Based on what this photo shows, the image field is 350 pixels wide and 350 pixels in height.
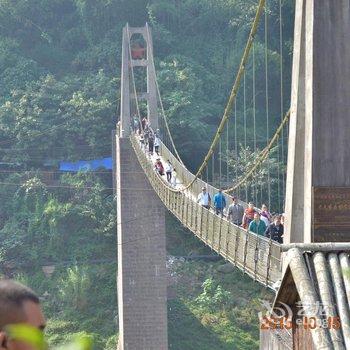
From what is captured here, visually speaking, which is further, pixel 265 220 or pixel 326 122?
pixel 265 220

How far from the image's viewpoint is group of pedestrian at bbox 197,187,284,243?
332 inches

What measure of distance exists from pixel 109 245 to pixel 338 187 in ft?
59.2

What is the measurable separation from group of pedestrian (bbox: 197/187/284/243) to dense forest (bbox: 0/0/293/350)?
916 centimetres

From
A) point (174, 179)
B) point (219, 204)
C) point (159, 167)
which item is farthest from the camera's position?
point (159, 167)

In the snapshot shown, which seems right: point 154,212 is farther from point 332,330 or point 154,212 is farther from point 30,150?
point 332,330

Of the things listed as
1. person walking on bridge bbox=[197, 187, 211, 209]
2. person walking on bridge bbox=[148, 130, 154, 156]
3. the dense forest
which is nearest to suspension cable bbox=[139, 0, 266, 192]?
person walking on bridge bbox=[197, 187, 211, 209]

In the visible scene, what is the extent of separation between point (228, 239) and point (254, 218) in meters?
0.80

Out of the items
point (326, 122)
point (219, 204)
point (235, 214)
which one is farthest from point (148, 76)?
point (326, 122)

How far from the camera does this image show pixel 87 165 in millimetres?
26031

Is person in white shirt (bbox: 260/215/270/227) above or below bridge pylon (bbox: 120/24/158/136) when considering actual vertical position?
below

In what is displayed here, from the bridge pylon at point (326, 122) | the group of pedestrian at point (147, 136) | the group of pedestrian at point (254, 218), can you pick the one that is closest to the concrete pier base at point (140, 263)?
the group of pedestrian at point (147, 136)

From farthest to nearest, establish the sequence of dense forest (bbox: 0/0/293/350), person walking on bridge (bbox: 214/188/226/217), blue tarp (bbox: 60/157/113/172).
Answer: blue tarp (bbox: 60/157/113/172)
dense forest (bbox: 0/0/293/350)
person walking on bridge (bbox: 214/188/226/217)

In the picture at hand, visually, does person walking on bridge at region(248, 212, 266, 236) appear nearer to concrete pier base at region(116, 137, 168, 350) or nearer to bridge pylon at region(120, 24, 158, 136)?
concrete pier base at region(116, 137, 168, 350)

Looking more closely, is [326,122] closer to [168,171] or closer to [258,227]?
[258,227]
